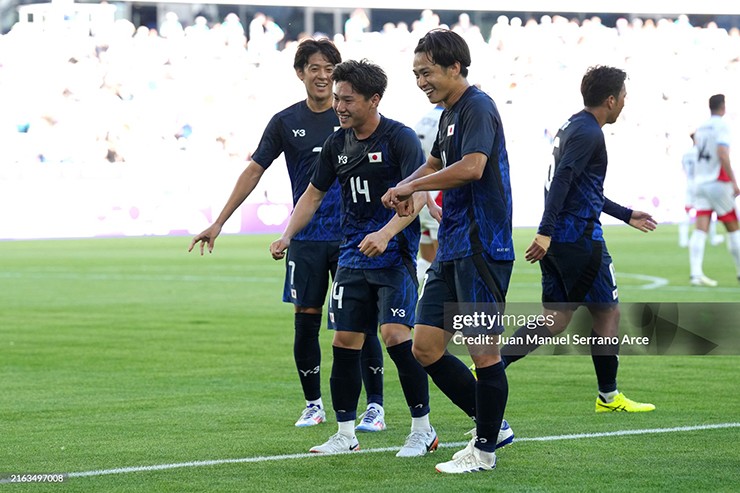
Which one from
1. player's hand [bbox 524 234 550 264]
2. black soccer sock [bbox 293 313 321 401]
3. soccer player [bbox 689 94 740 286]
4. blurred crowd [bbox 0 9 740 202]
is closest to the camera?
player's hand [bbox 524 234 550 264]

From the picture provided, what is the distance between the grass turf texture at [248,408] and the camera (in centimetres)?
553

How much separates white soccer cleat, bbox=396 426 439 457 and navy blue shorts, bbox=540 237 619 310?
64.5 inches

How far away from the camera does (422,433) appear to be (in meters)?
6.16

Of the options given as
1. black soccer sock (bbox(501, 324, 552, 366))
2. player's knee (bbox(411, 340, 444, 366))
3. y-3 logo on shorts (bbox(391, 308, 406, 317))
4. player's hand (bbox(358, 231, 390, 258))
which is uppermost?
player's hand (bbox(358, 231, 390, 258))

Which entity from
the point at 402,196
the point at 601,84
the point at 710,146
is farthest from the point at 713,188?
the point at 402,196

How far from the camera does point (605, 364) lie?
300 inches

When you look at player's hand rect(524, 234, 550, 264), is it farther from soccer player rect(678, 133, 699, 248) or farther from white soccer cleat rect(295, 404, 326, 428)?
soccer player rect(678, 133, 699, 248)

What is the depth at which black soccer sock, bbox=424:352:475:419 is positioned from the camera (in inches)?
233

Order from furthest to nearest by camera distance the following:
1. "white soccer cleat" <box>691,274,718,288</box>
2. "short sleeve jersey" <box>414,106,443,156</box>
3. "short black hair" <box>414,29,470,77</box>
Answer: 1. "white soccer cleat" <box>691,274,718,288</box>
2. "short sleeve jersey" <box>414,106,443,156</box>
3. "short black hair" <box>414,29,470,77</box>

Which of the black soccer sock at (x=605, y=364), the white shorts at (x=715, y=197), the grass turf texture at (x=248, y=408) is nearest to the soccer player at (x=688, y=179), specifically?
the white shorts at (x=715, y=197)

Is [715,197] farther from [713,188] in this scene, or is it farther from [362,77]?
[362,77]

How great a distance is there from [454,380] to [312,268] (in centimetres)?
159

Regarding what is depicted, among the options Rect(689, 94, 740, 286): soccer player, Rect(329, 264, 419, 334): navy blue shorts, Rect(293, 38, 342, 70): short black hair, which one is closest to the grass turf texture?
Rect(329, 264, 419, 334): navy blue shorts

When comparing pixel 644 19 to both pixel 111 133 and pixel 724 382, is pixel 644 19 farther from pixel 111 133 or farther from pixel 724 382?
pixel 724 382
